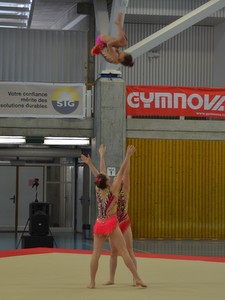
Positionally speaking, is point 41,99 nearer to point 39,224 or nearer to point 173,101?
point 173,101

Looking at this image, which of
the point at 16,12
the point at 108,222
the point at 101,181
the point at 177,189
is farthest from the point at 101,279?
the point at 16,12

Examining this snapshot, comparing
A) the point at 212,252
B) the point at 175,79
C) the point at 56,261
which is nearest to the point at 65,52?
the point at 175,79

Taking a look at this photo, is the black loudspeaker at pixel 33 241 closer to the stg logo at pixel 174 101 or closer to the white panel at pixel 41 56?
the stg logo at pixel 174 101

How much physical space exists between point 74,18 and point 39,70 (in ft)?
12.3

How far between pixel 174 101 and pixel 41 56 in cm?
510

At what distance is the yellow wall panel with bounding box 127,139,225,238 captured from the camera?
23.5 m

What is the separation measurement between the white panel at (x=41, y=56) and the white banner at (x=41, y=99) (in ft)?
9.46

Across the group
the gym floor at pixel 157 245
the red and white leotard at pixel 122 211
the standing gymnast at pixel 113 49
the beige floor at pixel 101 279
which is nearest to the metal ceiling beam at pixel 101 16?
the gym floor at pixel 157 245

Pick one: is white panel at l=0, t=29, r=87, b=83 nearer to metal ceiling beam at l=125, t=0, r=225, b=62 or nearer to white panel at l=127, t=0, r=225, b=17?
white panel at l=127, t=0, r=225, b=17

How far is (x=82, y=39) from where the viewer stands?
1016 inches

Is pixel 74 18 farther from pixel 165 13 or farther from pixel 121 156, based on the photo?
pixel 121 156

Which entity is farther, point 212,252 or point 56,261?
point 212,252

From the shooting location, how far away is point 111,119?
22.7 meters

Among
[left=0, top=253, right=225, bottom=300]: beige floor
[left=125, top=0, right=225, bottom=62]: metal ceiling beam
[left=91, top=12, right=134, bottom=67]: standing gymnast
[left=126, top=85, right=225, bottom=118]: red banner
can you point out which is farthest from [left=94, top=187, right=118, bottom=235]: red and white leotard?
[left=126, top=85, right=225, bottom=118]: red banner
